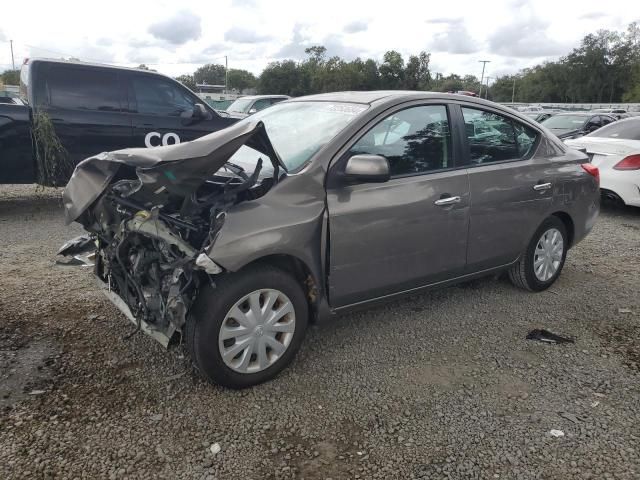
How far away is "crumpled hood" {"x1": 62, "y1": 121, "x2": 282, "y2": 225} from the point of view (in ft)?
9.09

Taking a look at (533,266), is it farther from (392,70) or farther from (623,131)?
(392,70)

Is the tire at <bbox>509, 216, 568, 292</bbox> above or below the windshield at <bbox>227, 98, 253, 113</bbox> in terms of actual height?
below

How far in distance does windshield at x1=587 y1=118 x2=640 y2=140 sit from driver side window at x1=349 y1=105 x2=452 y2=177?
585cm

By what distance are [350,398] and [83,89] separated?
5907mm

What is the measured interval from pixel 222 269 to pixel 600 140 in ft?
24.5

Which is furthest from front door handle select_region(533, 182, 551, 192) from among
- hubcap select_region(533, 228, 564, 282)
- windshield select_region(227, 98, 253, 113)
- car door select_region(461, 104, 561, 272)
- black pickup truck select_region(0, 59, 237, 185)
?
windshield select_region(227, 98, 253, 113)

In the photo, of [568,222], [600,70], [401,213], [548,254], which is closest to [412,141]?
[401,213]

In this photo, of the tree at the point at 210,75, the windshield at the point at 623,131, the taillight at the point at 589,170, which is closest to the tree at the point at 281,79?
the tree at the point at 210,75

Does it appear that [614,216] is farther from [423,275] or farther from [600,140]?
[423,275]

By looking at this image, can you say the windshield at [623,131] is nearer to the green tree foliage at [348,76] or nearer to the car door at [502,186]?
the car door at [502,186]

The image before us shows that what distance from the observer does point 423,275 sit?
12.3 feet

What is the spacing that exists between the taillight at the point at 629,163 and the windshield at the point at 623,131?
0.80 m

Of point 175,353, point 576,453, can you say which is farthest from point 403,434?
point 175,353

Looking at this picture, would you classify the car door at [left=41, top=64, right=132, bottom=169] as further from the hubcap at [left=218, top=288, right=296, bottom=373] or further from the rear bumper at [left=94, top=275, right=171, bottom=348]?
the hubcap at [left=218, top=288, right=296, bottom=373]
